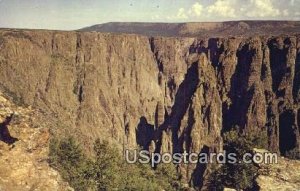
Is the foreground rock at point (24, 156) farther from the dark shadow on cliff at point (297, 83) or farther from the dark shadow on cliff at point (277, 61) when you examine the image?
the dark shadow on cliff at point (277, 61)

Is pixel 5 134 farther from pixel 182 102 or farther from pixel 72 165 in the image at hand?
pixel 182 102

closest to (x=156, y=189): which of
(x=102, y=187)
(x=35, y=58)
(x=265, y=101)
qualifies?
(x=102, y=187)

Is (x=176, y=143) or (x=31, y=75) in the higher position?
(x=31, y=75)

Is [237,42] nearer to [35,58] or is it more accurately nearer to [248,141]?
[35,58]

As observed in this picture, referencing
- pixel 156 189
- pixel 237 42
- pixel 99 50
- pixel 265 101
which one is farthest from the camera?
pixel 99 50

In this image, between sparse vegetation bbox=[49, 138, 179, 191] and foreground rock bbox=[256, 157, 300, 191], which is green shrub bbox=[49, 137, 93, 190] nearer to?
sparse vegetation bbox=[49, 138, 179, 191]

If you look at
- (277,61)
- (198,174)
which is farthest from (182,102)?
(277,61)

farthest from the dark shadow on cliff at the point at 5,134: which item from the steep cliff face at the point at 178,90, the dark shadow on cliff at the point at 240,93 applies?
the dark shadow on cliff at the point at 240,93

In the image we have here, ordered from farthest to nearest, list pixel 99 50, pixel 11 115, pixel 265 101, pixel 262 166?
pixel 99 50 < pixel 265 101 < pixel 262 166 < pixel 11 115
